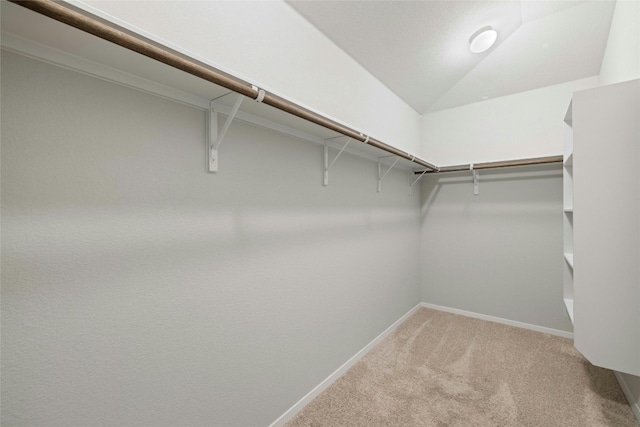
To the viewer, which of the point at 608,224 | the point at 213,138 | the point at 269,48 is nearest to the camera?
the point at 213,138

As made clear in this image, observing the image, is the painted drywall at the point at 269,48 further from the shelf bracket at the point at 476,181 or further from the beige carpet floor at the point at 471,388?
the beige carpet floor at the point at 471,388

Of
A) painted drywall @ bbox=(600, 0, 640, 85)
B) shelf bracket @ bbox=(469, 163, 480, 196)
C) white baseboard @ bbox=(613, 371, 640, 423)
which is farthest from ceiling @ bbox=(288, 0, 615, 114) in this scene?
white baseboard @ bbox=(613, 371, 640, 423)

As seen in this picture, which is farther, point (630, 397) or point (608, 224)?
point (630, 397)

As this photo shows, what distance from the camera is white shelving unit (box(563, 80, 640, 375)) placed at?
122 centimetres

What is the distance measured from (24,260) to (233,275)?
662 millimetres

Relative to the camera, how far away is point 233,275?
124 centimetres

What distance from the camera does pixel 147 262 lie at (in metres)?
0.97

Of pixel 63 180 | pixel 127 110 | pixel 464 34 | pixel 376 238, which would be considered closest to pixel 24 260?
pixel 63 180

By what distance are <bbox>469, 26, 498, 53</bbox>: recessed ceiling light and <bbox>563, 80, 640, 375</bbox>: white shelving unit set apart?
3.50 feet

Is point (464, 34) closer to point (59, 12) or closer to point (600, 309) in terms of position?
point (600, 309)

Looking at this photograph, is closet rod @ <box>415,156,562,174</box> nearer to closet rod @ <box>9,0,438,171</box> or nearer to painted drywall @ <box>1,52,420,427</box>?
painted drywall @ <box>1,52,420,427</box>

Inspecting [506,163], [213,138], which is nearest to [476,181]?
[506,163]

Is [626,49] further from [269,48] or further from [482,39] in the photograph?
[269,48]

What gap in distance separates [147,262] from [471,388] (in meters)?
2.00
